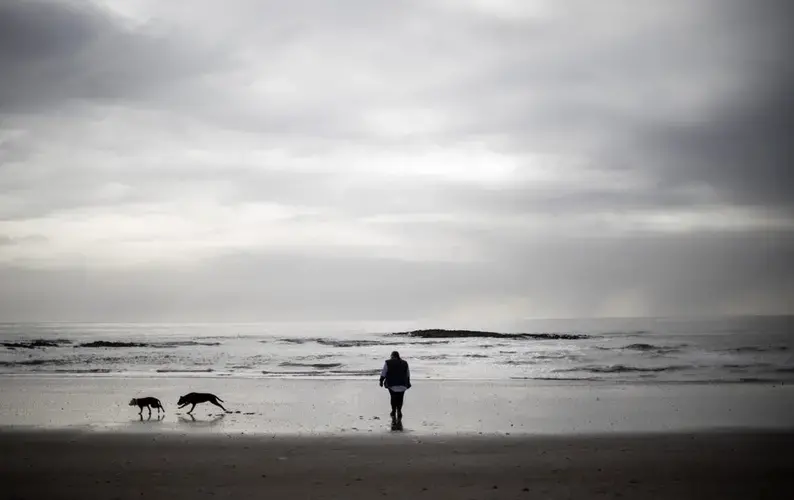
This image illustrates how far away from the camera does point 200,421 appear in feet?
51.7

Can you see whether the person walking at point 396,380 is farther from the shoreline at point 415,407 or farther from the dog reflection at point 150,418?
the dog reflection at point 150,418

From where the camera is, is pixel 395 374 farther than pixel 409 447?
Yes

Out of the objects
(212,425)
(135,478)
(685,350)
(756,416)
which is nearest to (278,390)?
(212,425)

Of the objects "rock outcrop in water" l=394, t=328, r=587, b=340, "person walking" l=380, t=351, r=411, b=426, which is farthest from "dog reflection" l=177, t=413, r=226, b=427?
"rock outcrop in water" l=394, t=328, r=587, b=340

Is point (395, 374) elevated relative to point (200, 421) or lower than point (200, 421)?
elevated

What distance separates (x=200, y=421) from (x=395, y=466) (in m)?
7.03

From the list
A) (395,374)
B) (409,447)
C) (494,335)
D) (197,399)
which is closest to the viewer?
(409,447)

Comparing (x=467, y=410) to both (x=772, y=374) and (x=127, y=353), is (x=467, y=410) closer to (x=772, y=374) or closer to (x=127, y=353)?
(x=772, y=374)

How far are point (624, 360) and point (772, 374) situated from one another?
440 inches

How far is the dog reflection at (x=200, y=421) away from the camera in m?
15.3

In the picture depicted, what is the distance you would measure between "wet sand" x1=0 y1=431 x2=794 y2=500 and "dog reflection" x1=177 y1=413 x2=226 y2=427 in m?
1.50

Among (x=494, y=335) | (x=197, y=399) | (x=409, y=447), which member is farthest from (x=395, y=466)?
(x=494, y=335)

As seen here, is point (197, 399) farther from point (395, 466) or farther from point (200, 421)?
point (395, 466)

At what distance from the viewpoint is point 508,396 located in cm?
2109
